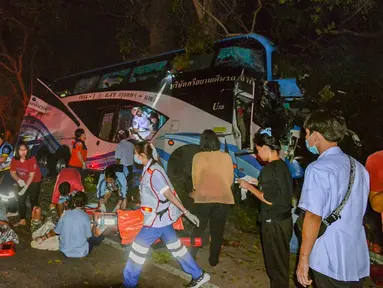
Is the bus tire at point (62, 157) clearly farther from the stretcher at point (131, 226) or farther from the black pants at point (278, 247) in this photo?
the black pants at point (278, 247)

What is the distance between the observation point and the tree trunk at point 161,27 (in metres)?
14.2

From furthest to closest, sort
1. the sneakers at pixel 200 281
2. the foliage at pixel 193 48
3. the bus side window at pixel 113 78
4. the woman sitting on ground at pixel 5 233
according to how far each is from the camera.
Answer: the bus side window at pixel 113 78
the foliage at pixel 193 48
the woman sitting on ground at pixel 5 233
the sneakers at pixel 200 281

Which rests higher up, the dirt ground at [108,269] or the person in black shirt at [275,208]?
the person in black shirt at [275,208]

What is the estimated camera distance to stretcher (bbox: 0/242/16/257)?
568cm

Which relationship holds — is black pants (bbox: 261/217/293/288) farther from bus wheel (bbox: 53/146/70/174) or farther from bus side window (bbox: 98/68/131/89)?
bus wheel (bbox: 53/146/70/174)

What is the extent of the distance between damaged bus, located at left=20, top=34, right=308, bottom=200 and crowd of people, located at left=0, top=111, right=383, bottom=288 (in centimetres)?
127

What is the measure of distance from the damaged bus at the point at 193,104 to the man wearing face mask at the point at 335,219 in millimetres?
3843

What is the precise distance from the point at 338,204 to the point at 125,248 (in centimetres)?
418

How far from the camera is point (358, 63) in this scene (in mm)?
8961

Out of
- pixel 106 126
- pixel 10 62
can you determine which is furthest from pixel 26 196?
pixel 10 62

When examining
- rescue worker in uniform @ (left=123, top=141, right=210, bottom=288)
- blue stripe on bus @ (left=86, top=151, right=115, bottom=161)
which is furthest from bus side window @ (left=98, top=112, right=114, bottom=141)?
rescue worker in uniform @ (left=123, top=141, right=210, bottom=288)

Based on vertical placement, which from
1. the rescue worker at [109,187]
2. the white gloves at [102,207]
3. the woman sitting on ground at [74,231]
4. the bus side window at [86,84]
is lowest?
the woman sitting on ground at [74,231]

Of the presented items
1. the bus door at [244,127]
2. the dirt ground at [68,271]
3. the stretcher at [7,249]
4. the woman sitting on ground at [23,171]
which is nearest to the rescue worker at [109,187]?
the woman sitting on ground at [23,171]

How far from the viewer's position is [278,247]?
13.3ft
